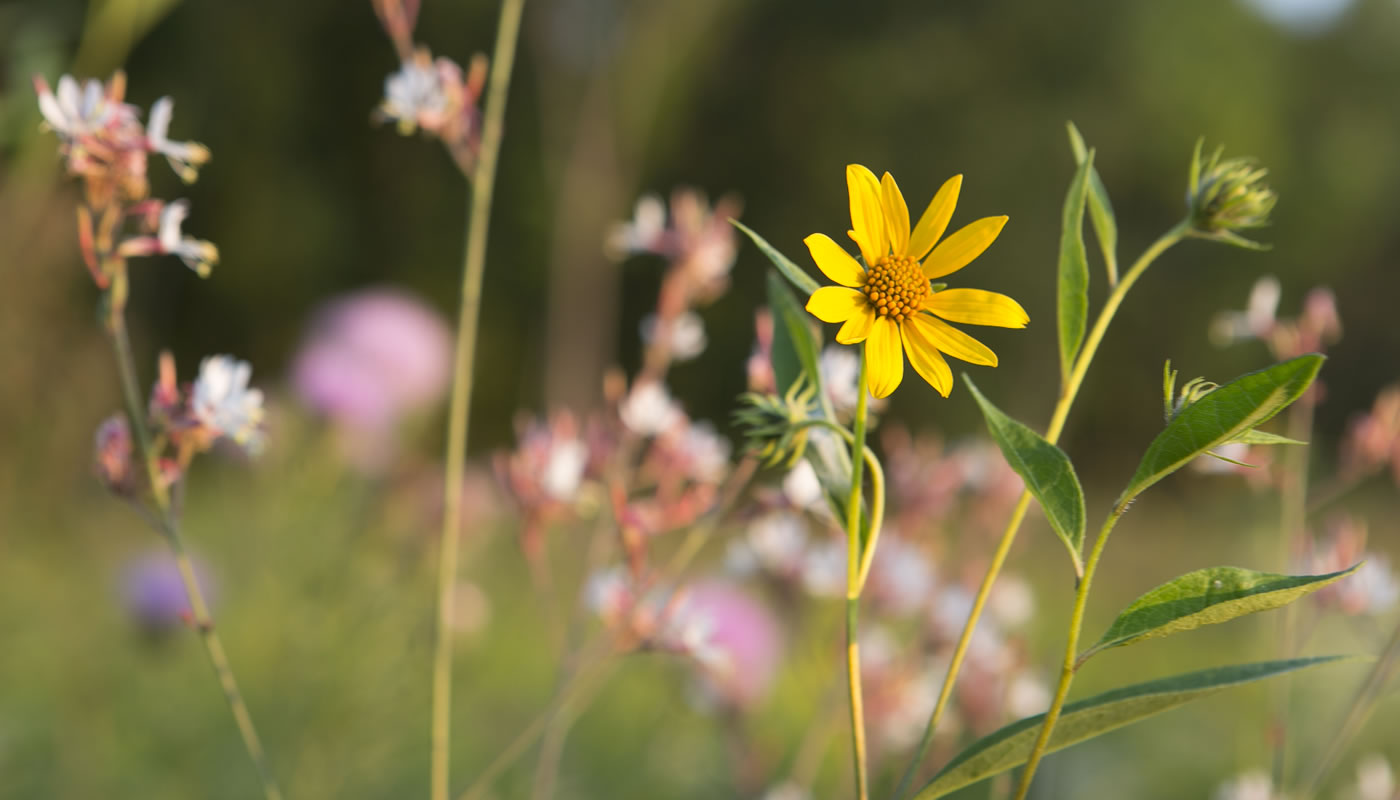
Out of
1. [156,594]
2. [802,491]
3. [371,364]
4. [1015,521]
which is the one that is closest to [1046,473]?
[1015,521]

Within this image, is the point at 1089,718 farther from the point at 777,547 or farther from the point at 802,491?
the point at 777,547

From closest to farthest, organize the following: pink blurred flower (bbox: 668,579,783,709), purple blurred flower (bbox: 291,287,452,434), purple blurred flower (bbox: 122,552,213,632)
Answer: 1. pink blurred flower (bbox: 668,579,783,709)
2. purple blurred flower (bbox: 122,552,213,632)
3. purple blurred flower (bbox: 291,287,452,434)

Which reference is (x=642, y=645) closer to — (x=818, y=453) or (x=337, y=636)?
(x=818, y=453)

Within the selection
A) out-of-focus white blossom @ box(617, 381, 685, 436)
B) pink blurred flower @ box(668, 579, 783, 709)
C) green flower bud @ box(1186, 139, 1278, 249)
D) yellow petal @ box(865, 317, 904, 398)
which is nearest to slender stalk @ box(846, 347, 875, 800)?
yellow petal @ box(865, 317, 904, 398)

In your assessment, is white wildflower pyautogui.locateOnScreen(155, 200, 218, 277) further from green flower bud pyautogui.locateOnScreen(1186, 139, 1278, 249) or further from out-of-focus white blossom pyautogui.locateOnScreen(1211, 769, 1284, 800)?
out-of-focus white blossom pyautogui.locateOnScreen(1211, 769, 1284, 800)

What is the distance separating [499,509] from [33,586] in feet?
1.79

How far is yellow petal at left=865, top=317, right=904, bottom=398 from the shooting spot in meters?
0.23

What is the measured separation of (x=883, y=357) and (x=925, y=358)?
1 cm

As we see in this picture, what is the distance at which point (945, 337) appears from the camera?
24 centimetres

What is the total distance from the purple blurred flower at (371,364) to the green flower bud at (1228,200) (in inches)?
38.7

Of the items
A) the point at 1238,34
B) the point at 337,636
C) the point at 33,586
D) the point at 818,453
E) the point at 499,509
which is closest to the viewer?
the point at 818,453

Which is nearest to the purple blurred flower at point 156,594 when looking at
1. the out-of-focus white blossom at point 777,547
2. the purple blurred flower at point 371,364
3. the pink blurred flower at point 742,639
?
the purple blurred flower at point 371,364

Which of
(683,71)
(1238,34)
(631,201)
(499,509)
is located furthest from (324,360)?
(1238,34)

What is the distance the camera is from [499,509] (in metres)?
1.02
